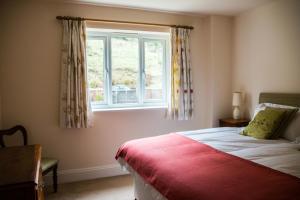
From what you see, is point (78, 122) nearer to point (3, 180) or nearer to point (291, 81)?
point (3, 180)

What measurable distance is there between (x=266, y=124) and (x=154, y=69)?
1.82 meters

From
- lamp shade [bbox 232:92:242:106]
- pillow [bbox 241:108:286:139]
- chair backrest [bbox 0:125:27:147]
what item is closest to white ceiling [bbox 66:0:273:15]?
lamp shade [bbox 232:92:242:106]

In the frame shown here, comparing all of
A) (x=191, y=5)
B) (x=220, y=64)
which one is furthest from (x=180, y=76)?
(x=191, y=5)

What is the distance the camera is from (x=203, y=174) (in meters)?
1.68

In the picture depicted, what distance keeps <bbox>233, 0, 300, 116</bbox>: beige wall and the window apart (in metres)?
1.18

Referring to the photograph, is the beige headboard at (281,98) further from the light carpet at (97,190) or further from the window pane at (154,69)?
the light carpet at (97,190)

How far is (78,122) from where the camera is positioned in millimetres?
3201

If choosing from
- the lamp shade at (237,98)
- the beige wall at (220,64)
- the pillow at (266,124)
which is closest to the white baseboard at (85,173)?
the beige wall at (220,64)

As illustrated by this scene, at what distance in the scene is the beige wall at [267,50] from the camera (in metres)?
3.00

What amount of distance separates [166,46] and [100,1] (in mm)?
1229

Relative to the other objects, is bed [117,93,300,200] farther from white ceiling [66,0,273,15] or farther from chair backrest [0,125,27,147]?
white ceiling [66,0,273,15]

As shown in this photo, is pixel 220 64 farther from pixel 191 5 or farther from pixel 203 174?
pixel 203 174

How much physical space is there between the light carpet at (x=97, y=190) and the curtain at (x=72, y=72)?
79cm

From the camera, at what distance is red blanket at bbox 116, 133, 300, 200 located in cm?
142
